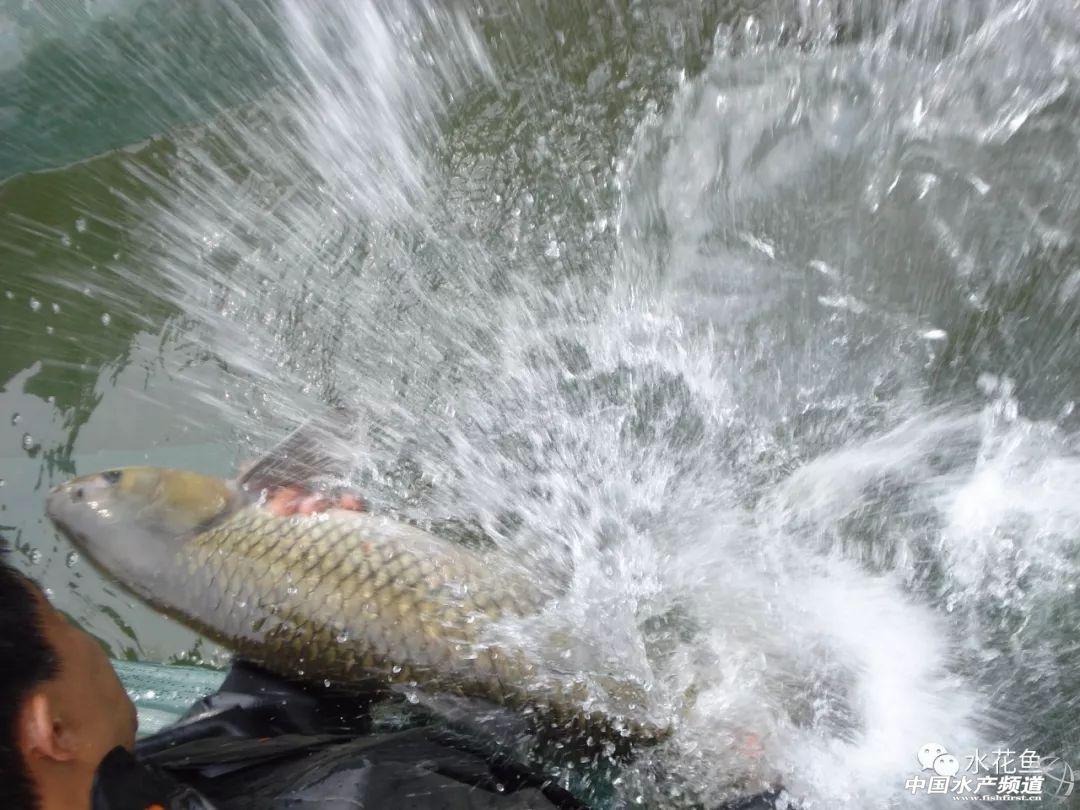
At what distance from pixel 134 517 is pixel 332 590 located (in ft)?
1.38

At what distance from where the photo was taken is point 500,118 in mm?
1891

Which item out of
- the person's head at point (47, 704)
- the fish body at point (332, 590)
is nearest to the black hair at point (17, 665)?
the person's head at point (47, 704)

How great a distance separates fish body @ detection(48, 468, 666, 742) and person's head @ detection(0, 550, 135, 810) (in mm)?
336

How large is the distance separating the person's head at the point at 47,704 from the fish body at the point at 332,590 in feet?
1.10

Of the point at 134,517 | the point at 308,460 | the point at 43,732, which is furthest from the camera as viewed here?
the point at 308,460

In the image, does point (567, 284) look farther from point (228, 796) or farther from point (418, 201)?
point (228, 796)

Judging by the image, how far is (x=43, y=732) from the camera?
0.90m

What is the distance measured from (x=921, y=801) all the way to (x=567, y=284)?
1236mm

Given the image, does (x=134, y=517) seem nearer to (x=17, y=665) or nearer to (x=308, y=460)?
(x=308, y=460)

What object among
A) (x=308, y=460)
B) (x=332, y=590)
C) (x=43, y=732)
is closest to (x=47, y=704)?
(x=43, y=732)

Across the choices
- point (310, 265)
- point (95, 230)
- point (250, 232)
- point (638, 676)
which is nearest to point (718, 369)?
point (638, 676)

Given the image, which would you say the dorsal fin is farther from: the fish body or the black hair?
the black hair

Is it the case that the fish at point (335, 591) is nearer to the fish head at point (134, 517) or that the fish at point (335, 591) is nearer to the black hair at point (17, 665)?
the fish head at point (134, 517)

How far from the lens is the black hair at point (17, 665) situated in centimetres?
86
